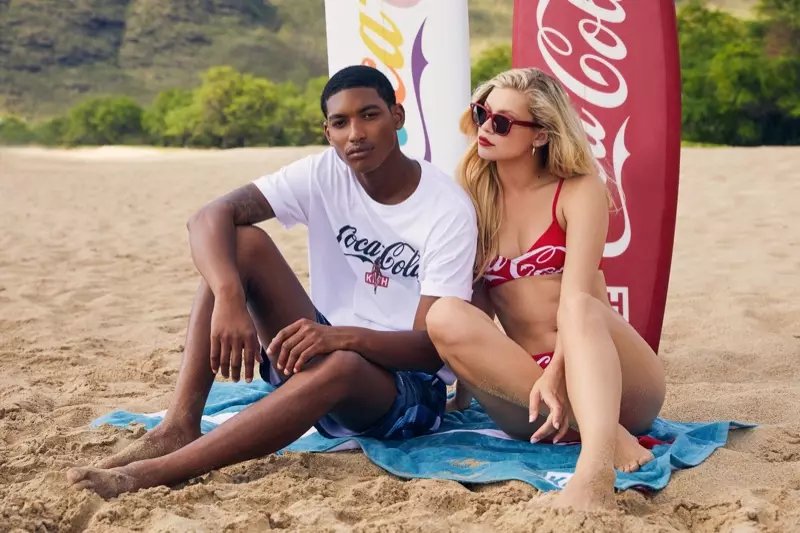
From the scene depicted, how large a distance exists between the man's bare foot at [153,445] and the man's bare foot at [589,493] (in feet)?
3.23

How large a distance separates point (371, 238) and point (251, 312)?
1.29 feet

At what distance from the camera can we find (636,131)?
3578 millimetres

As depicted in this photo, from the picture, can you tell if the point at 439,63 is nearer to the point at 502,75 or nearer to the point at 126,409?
the point at 502,75

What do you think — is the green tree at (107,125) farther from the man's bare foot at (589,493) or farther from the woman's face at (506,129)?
the man's bare foot at (589,493)

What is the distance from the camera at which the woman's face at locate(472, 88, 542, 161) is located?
262cm

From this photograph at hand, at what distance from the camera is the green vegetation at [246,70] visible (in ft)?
59.7

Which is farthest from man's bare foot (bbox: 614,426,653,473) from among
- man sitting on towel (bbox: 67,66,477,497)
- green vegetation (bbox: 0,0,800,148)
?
green vegetation (bbox: 0,0,800,148)

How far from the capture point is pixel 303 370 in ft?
7.67

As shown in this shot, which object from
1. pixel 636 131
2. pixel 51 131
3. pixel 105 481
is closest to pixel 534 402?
pixel 105 481

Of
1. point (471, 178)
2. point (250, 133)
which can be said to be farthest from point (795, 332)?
point (250, 133)

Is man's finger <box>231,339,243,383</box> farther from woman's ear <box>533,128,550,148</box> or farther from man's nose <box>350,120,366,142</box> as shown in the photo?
woman's ear <box>533,128,550,148</box>

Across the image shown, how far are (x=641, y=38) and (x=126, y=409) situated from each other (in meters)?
2.28

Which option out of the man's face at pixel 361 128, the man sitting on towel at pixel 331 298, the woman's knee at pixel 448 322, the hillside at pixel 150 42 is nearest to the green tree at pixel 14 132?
the hillside at pixel 150 42

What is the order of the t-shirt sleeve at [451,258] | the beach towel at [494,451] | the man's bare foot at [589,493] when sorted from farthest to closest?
the t-shirt sleeve at [451,258]
the beach towel at [494,451]
the man's bare foot at [589,493]
